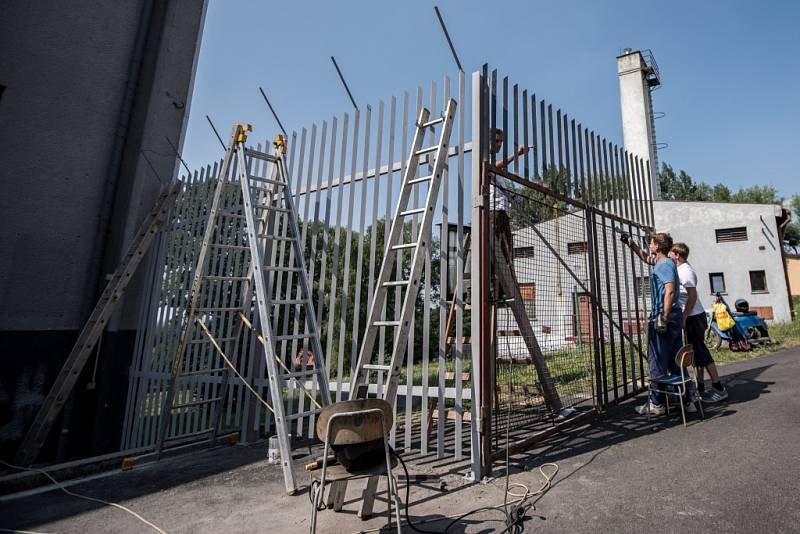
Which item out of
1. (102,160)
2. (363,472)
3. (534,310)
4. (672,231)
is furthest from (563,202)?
(672,231)

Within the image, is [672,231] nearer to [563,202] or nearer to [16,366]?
[563,202]

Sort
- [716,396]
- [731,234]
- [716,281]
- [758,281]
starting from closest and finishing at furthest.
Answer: [716,396], [758,281], [731,234], [716,281]

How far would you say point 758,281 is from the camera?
18.6 m

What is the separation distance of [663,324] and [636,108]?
844 inches

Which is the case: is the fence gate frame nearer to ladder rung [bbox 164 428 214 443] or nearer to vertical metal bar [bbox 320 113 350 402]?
vertical metal bar [bbox 320 113 350 402]

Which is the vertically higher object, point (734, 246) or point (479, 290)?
point (734, 246)

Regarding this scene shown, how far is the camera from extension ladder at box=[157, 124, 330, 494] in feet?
12.7

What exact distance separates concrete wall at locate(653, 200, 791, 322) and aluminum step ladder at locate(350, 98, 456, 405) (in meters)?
20.0

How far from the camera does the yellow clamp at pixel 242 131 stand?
4750 mm

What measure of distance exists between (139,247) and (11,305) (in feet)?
4.95

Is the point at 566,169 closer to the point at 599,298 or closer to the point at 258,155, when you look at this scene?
the point at 599,298

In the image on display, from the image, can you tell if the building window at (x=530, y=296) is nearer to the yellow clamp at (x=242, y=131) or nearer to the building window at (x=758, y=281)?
the yellow clamp at (x=242, y=131)

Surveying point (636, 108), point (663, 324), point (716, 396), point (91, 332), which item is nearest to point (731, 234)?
point (636, 108)

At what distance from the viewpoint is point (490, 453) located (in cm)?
352
